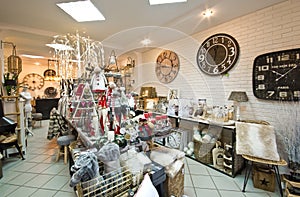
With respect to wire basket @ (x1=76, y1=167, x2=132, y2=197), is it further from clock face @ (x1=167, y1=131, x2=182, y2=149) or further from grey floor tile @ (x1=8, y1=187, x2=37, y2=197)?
clock face @ (x1=167, y1=131, x2=182, y2=149)

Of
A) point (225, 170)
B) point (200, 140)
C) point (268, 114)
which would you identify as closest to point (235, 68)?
point (268, 114)

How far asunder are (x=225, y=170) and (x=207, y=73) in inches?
71.0

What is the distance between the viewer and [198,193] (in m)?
2.05

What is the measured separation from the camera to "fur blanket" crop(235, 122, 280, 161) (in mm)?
2025

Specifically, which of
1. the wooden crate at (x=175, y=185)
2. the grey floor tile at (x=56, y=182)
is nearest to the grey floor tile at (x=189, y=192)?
the wooden crate at (x=175, y=185)

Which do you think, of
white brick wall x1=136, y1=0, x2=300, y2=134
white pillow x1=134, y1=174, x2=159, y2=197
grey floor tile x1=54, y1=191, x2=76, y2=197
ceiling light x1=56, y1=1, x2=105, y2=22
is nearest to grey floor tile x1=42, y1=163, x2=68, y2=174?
grey floor tile x1=54, y1=191, x2=76, y2=197

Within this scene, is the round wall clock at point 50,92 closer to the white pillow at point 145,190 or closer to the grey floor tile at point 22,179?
the grey floor tile at point 22,179

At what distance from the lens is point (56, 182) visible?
2.35m

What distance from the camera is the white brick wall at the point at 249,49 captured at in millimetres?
2242

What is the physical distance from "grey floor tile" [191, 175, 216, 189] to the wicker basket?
0.41 meters

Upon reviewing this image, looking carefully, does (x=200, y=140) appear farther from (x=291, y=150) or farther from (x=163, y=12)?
(x=163, y=12)

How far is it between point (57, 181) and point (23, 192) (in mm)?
394

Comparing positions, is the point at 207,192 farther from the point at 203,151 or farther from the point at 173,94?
the point at 173,94

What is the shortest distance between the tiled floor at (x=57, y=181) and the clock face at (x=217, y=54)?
1816mm
